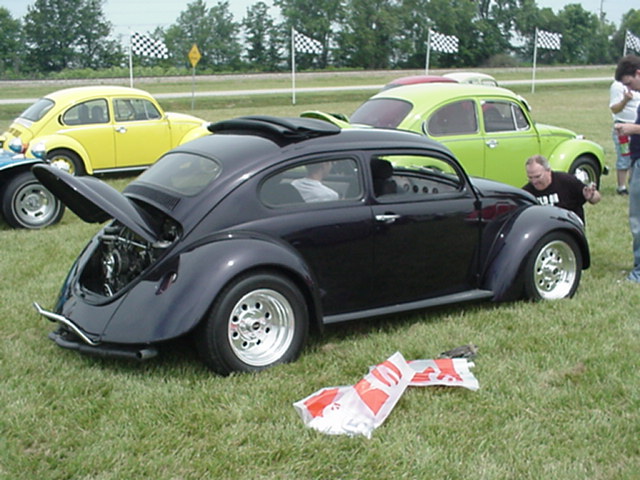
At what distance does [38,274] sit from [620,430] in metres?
5.38

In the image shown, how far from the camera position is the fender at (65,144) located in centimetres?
1138

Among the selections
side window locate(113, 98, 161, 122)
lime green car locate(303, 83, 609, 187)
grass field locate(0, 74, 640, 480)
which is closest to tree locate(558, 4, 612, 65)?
side window locate(113, 98, 161, 122)

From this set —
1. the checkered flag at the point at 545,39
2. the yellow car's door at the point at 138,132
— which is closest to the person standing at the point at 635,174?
the yellow car's door at the point at 138,132

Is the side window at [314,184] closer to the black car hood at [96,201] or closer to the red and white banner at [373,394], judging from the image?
the black car hood at [96,201]

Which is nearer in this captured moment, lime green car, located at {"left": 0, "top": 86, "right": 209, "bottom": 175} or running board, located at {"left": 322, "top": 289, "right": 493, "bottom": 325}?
running board, located at {"left": 322, "top": 289, "right": 493, "bottom": 325}

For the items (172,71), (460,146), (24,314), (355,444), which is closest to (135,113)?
(460,146)

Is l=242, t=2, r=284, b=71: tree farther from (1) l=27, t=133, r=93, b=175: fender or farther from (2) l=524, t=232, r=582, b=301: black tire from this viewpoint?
(2) l=524, t=232, r=582, b=301: black tire

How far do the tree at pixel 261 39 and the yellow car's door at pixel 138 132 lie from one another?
57.2 metres

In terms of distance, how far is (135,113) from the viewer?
12648mm

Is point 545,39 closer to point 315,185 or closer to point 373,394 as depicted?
point 315,185

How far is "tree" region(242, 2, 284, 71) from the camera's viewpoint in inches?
2739

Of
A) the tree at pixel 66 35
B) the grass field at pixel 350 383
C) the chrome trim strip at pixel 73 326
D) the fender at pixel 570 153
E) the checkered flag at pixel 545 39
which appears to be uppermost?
the tree at pixel 66 35

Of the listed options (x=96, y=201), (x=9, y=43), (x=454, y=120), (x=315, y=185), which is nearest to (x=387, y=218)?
(x=315, y=185)

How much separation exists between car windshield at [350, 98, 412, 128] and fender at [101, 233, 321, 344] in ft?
17.5
